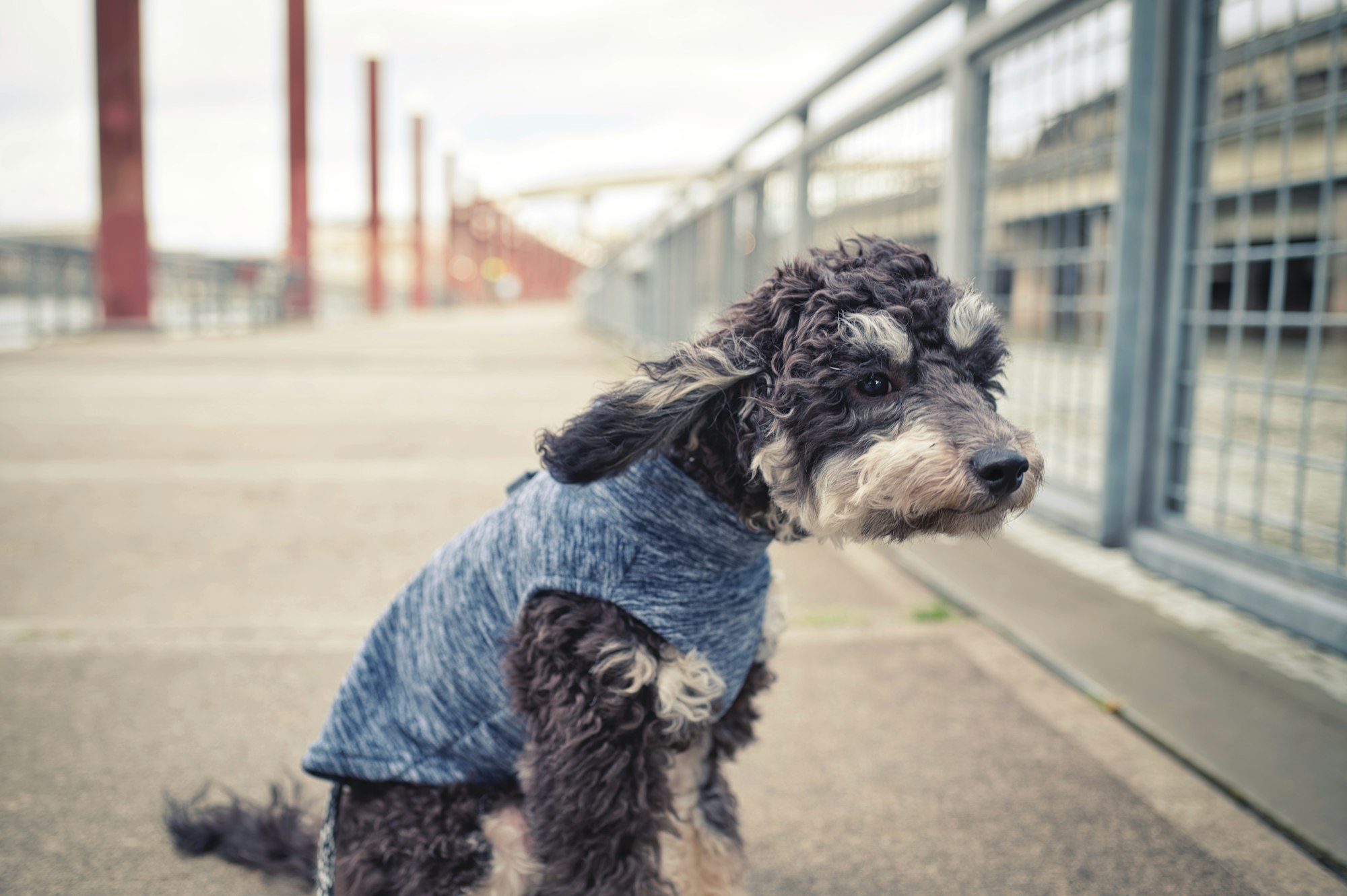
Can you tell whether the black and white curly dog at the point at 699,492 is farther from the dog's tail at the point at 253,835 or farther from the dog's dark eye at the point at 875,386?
the dog's tail at the point at 253,835

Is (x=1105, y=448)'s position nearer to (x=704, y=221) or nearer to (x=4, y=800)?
(x=4, y=800)

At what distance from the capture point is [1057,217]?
444 cm

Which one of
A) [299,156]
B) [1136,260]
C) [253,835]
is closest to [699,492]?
[253,835]

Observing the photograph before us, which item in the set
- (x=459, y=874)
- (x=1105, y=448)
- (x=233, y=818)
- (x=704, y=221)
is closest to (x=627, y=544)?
(x=459, y=874)

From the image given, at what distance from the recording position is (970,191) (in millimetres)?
4586

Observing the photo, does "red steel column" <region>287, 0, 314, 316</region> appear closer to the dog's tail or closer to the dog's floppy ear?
the dog's tail

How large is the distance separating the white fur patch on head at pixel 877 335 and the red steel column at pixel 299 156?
1069 inches

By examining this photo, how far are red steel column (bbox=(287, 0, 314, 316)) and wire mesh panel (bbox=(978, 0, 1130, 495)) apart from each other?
24.9 meters

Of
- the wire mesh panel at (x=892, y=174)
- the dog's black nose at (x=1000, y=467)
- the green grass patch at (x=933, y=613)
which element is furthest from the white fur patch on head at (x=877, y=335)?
the wire mesh panel at (x=892, y=174)

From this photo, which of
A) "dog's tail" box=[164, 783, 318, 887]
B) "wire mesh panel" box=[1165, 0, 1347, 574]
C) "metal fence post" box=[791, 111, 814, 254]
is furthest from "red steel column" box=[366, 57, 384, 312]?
"dog's tail" box=[164, 783, 318, 887]

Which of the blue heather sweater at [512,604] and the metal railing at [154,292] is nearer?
the blue heather sweater at [512,604]

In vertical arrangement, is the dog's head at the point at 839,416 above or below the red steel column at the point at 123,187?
below

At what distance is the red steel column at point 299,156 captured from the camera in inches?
1051

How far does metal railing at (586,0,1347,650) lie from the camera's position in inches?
125
